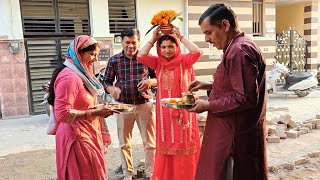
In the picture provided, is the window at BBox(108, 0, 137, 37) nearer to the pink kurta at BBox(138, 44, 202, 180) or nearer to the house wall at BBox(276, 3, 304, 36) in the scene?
the pink kurta at BBox(138, 44, 202, 180)

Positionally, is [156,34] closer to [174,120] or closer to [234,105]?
[174,120]

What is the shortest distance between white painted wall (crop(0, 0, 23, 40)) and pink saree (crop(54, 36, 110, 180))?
5.78 metres

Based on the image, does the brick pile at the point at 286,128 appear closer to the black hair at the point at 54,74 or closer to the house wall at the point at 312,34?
the black hair at the point at 54,74

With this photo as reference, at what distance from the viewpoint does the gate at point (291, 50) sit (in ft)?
38.5

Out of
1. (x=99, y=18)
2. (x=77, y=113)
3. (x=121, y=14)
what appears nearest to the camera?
(x=77, y=113)

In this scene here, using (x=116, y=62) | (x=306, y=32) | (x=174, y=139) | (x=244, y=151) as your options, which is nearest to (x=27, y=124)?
(x=116, y=62)

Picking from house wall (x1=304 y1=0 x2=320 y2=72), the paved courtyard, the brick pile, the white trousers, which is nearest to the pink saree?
the white trousers

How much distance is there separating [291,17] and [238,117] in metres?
13.5

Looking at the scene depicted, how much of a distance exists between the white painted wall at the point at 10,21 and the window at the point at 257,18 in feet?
24.8

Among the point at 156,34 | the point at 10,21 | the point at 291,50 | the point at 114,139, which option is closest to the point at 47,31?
the point at 10,21

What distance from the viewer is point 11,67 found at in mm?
7363

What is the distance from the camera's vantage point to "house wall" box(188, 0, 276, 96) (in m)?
9.43

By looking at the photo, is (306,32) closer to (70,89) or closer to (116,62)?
(116,62)

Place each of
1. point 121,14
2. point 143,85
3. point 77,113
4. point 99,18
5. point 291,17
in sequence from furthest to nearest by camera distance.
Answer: point 291,17 → point 121,14 → point 99,18 → point 143,85 → point 77,113
